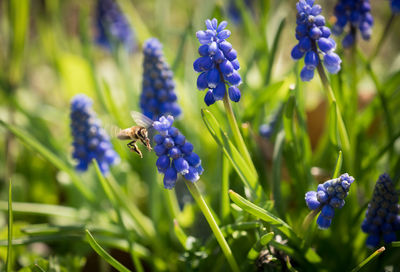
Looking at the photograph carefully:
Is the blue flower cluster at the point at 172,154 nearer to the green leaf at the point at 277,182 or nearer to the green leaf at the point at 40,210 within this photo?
the green leaf at the point at 277,182

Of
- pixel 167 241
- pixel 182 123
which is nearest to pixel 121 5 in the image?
pixel 182 123

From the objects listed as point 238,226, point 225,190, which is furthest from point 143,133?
point 238,226

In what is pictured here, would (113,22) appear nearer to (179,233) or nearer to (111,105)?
(111,105)

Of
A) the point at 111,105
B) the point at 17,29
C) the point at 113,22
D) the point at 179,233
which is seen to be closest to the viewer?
the point at 179,233

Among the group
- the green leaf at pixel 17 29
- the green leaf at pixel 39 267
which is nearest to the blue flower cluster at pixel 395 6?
the green leaf at pixel 39 267

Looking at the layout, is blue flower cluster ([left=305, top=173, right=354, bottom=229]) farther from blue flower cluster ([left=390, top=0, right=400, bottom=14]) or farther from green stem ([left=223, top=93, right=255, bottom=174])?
blue flower cluster ([left=390, top=0, right=400, bottom=14])

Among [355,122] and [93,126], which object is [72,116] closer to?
[93,126]

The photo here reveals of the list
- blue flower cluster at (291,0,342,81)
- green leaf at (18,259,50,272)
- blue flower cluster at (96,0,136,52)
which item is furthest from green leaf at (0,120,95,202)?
blue flower cluster at (291,0,342,81)
